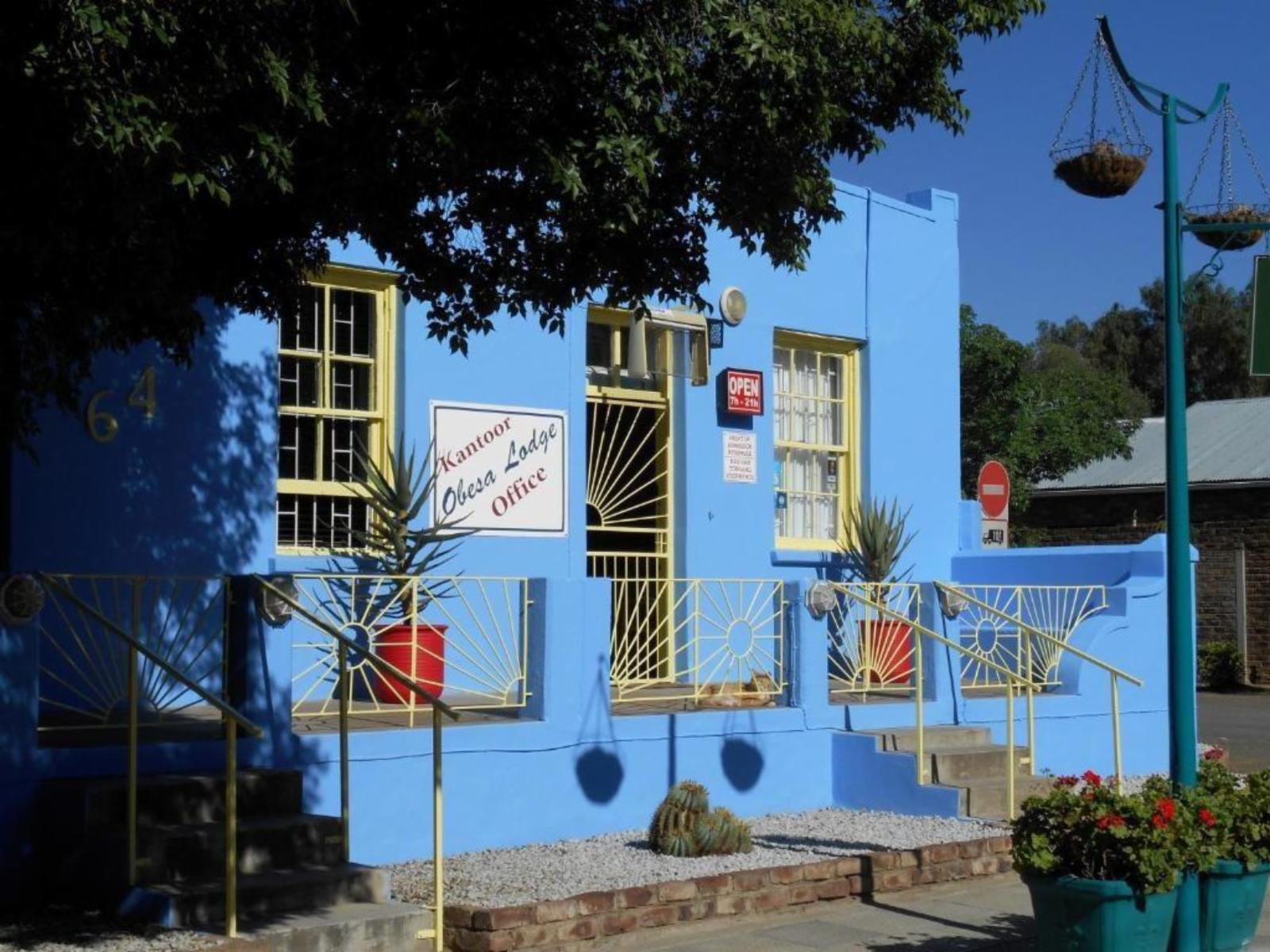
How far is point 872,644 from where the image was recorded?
13.6 meters

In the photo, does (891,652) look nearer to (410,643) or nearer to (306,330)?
(410,643)

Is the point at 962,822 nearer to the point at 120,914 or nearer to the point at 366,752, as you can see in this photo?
the point at 366,752

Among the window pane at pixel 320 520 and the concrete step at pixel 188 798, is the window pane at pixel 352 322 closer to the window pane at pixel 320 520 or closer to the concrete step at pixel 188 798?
the window pane at pixel 320 520

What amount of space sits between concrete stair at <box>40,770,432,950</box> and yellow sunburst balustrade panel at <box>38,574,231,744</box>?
2.08 ft

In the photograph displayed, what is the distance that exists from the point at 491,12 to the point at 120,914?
4285mm

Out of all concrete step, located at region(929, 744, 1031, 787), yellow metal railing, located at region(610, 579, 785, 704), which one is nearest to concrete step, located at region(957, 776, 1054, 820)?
concrete step, located at region(929, 744, 1031, 787)

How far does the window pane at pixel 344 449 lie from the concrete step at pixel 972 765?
427 centimetres

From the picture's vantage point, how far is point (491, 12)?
25.1ft

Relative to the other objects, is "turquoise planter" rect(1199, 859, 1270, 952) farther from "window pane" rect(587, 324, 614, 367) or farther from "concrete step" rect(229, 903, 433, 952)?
"window pane" rect(587, 324, 614, 367)

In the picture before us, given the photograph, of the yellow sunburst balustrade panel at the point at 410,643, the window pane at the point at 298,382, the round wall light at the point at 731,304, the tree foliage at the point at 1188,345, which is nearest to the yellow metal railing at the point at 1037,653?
the round wall light at the point at 731,304

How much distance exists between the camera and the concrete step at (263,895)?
7602 millimetres

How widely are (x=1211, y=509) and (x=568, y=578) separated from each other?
1928cm

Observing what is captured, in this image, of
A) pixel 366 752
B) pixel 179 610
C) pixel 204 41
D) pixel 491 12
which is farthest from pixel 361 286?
pixel 204 41

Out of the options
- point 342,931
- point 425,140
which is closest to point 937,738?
point 342,931
